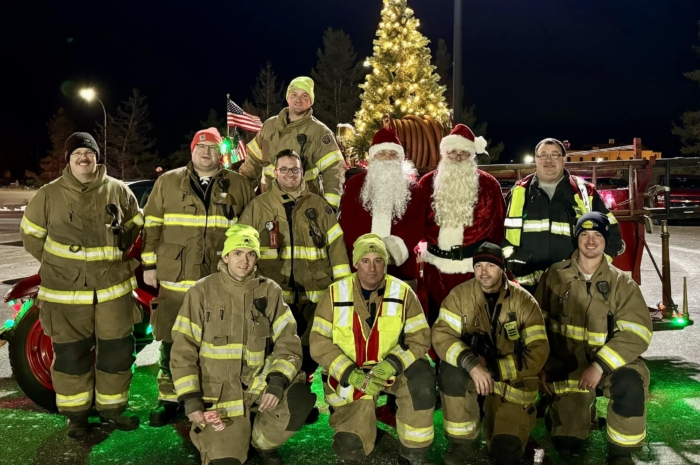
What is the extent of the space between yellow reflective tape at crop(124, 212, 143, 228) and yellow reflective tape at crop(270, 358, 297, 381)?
5.18 ft

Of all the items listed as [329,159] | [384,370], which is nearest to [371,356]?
[384,370]

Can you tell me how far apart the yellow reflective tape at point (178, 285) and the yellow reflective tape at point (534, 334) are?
2.28 meters

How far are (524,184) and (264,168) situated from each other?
82.4 inches

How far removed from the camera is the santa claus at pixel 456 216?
430 centimetres

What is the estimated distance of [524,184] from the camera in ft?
14.2

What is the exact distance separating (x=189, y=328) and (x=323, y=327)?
824mm

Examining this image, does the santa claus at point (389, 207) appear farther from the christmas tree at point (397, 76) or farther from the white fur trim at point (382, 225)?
the christmas tree at point (397, 76)

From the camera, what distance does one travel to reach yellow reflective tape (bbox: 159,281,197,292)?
397cm

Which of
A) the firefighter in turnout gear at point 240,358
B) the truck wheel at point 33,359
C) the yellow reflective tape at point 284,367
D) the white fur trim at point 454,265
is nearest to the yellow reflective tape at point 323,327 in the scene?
the firefighter in turnout gear at point 240,358

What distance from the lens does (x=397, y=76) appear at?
1705 cm


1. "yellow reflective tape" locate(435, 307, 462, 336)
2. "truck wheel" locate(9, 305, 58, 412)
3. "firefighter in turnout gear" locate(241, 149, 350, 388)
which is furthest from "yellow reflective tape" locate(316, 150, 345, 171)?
"truck wheel" locate(9, 305, 58, 412)

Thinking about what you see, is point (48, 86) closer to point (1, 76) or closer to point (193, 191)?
point (1, 76)

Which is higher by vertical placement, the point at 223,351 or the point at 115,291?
the point at 115,291

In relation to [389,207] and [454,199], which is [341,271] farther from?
[454,199]
